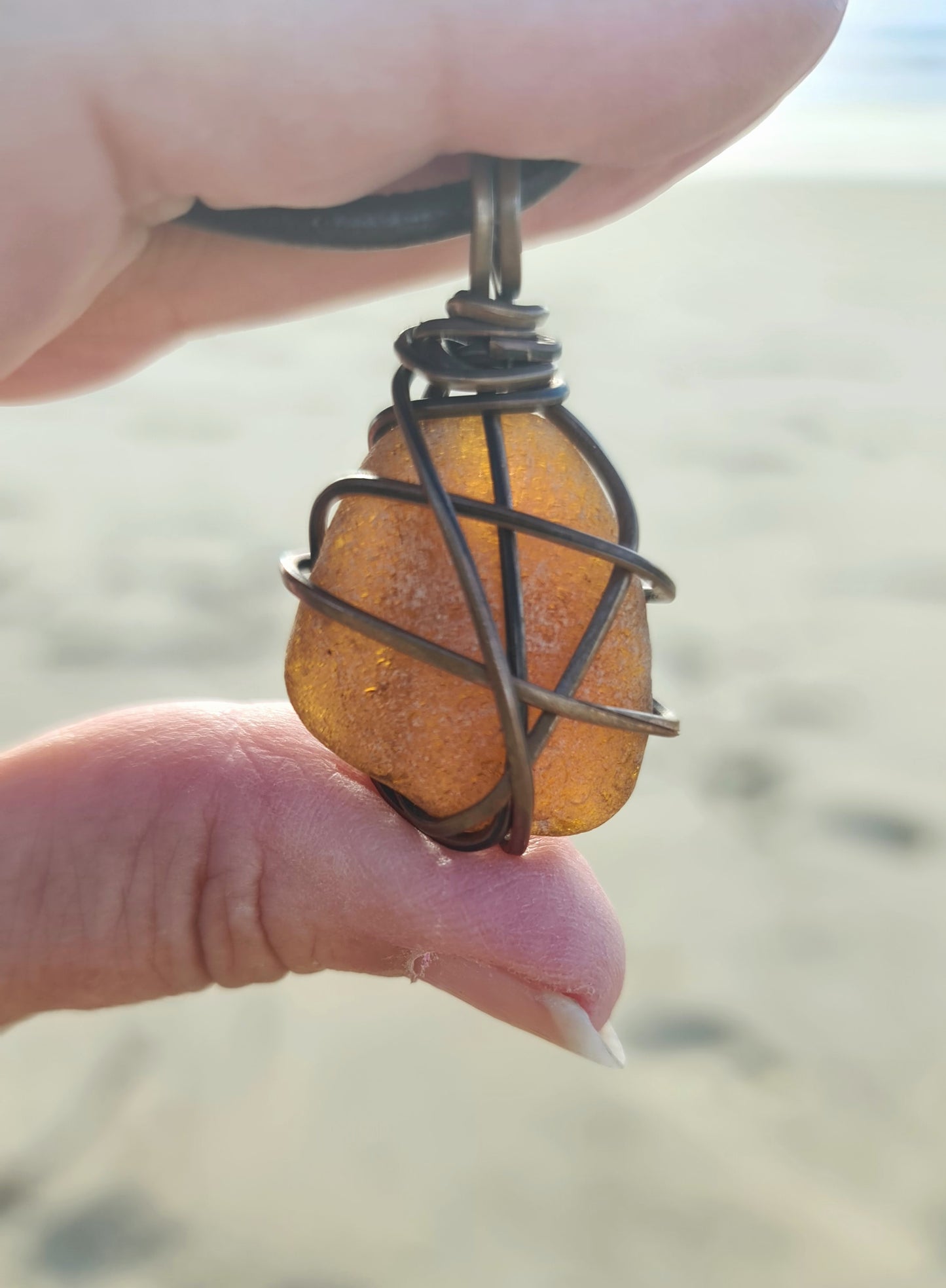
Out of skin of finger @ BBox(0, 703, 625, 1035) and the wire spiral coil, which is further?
skin of finger @ BBox(0, 703, 625, 1035)

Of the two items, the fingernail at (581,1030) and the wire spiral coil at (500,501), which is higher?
the wire spiral coil at (500,501)

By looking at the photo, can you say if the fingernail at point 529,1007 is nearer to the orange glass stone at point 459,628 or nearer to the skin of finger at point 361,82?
the orange glass stone at point 459,628

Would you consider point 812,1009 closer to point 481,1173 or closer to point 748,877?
point 748,877

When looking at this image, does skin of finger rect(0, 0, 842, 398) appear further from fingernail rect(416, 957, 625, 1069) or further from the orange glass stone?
fingernail rect(416, 957, 625, 1069)

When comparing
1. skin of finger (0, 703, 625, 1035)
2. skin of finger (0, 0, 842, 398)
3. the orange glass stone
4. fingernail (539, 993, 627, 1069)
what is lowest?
fingernail (539, 993, 627, 1069)

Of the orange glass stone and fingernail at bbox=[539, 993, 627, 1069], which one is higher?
the orange glass stone

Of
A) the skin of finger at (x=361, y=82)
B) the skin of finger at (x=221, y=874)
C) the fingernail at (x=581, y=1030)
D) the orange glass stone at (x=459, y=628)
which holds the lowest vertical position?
the fingernail at (x=581, y=1030)

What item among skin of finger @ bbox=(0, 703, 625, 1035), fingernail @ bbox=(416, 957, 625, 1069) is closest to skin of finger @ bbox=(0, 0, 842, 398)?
skin of finger @ bbox=(0, 703, 625, 1035)

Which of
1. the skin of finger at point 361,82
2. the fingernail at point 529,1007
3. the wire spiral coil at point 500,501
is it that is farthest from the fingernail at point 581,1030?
the skin of finger at point 361,82
